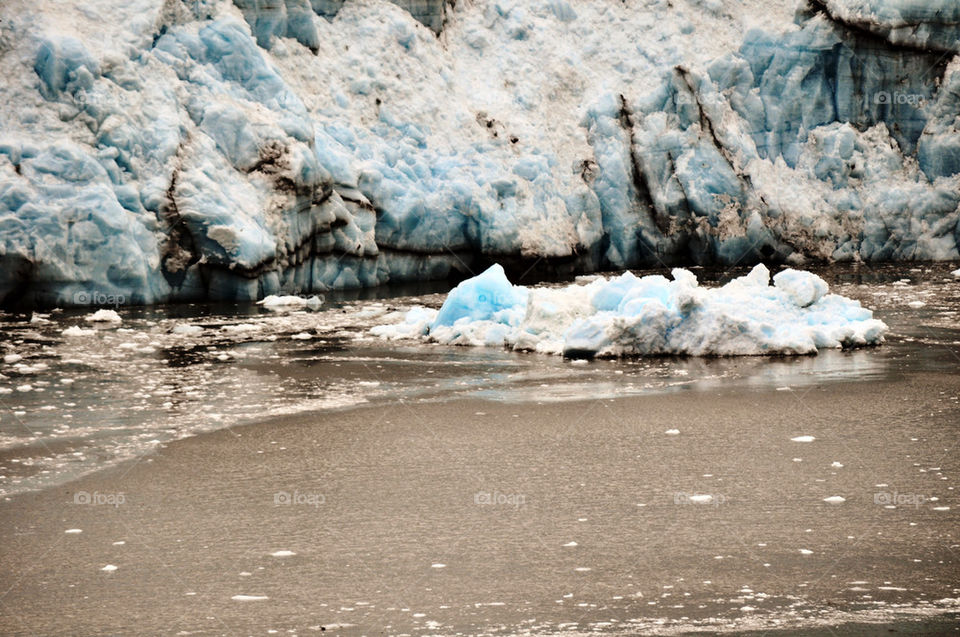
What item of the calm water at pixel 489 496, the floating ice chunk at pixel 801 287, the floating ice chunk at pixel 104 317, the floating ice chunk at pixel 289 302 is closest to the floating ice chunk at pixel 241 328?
the floating ice chunk at pixel 104 317

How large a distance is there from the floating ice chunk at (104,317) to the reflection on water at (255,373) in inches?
5.9

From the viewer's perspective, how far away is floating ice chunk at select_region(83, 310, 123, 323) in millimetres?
13812

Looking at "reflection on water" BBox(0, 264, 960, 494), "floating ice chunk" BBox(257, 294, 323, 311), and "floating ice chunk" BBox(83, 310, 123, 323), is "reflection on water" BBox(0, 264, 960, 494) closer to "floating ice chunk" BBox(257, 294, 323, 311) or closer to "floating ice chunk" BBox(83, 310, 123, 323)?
"floating ice chunk" BBox(83, 310, 123, 323)

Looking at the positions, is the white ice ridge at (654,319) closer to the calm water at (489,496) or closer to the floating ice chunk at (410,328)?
the floating ice chunk at (410,328)

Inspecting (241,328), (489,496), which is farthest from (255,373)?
(489,496)

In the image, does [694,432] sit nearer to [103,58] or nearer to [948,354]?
[948,354]

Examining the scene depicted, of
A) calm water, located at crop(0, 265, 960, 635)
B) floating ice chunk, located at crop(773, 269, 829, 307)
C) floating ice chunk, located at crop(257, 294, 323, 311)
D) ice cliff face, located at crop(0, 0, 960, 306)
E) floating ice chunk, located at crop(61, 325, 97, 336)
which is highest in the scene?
ice cliff face, located at crop(0, 0, 960, 306)

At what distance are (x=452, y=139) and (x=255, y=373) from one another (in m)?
9.69

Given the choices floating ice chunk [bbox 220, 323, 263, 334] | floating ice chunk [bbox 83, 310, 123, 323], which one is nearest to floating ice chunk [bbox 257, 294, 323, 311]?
floating ice chunk [bbox 220, 323, 263, 334]

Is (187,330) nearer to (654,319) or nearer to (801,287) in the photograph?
(654,319)

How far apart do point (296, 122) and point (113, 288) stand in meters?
3.72

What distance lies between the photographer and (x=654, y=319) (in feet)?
36.3

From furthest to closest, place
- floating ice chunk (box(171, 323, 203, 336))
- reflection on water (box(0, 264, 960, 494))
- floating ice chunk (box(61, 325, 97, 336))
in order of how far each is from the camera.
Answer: floating ice chunk (box(171, 323, 203, 336)), floating ice chunk (box(61, 325, 97, 336)), reflection on water (box(0, 264, 960, 494))

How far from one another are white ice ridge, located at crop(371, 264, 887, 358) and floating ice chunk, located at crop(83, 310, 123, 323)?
10.6 ft
